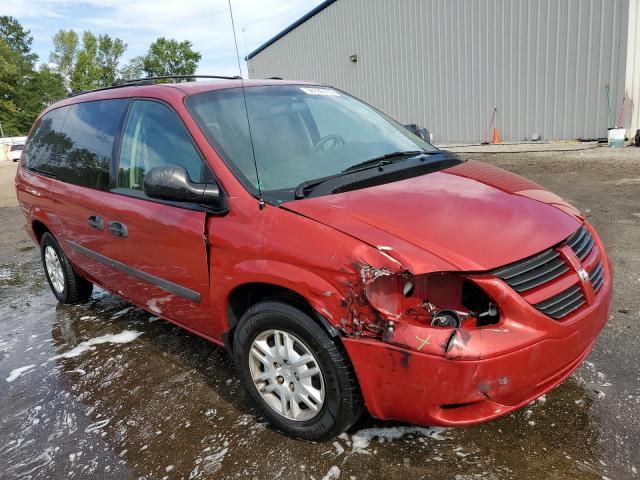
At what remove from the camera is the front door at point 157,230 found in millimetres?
2715

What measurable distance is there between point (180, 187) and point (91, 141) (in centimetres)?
161

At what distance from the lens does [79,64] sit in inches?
2645

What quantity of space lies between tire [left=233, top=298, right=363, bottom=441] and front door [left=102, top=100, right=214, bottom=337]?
391mm

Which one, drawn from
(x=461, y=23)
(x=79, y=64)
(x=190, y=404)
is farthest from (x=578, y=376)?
(x=79, y=64)

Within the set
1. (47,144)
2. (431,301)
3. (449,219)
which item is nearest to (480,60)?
(47,144)

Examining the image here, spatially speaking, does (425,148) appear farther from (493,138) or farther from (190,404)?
(493,138)

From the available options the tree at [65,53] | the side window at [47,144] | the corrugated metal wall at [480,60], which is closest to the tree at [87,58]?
the tree at [65,53]

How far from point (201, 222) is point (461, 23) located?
14.7m

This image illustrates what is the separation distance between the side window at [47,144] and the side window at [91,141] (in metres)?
0.12

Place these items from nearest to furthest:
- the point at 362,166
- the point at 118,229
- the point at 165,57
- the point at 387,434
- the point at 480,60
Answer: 1. the point at 387,434
2. the point at 362,166
3. the point at 118,229
4. the point at 480,60
5. the point at 165,57

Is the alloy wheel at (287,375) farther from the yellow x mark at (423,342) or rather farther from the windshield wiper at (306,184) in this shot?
the windshield wiper at (306,184)

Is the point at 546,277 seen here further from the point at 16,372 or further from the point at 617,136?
the point at 617,136

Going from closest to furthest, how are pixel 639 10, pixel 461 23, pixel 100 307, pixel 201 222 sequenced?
1. pixel 201 222
2. pixel 100 307
3. pixel 639 10
4. pixel 461 23

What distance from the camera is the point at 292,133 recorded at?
298cm
